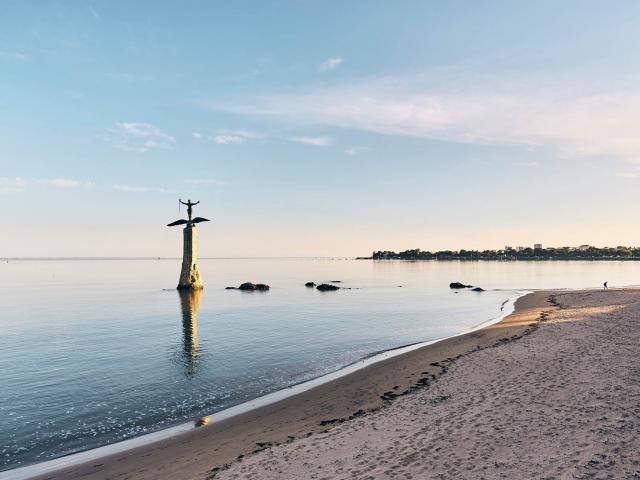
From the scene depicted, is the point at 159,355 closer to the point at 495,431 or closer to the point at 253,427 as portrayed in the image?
the point at 253,427

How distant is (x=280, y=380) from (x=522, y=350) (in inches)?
573

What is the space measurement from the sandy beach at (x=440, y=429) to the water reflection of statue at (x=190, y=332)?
9.65m

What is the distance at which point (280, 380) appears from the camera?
70.6ft

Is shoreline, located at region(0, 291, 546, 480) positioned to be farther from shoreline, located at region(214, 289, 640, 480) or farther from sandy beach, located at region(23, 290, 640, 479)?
shoreline, located at region(214, 289, 640, 480)

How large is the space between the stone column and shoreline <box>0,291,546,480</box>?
181 feet

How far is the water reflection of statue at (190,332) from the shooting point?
24783 millimetres

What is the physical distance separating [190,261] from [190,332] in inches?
1633

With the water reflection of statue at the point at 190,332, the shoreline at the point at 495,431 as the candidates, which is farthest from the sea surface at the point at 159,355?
the shoreline at the point at 495,431

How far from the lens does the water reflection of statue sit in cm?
2478

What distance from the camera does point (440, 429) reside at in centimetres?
1239

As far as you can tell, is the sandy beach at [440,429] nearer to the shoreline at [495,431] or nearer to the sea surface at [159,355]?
the shoreline at [495,431]

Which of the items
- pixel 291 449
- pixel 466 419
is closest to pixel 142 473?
pixel 291 449

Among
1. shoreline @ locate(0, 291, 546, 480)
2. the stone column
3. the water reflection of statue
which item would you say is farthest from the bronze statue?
shoreline @ locate(0, 291, 546, 480)

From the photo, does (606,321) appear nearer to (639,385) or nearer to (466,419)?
(639,385)
